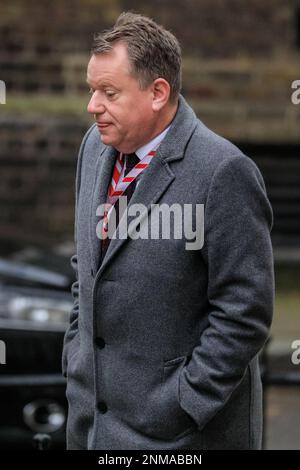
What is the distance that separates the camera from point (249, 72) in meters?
11.8

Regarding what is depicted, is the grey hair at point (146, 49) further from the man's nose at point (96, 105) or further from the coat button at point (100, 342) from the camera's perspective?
the coat button at point (100, 342)

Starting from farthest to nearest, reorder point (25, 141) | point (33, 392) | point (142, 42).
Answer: point (25, 141), point (33, 392), point (142, 42)

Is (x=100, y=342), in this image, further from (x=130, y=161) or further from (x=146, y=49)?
(x=146, y=49)

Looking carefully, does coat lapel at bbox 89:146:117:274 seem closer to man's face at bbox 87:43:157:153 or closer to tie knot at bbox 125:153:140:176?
tie knot at bbox 125:153:140:176

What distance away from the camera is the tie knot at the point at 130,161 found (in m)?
3.39

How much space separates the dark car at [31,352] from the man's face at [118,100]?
263 centimetres

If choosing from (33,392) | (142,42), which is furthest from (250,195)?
(33,392)

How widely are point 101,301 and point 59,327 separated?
283 cm

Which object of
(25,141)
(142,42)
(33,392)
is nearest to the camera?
(142,42)

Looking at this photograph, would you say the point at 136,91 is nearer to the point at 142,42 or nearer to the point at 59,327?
the point at 142,42

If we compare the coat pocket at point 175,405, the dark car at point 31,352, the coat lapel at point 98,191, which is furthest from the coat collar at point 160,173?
the dark car at point 31,352

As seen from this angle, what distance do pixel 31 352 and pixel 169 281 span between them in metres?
2.87

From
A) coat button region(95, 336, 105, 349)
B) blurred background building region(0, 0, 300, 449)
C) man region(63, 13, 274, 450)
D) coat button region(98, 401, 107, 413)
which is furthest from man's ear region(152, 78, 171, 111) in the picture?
blurred background building region(0, 0, 300, 449)

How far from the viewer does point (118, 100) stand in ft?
10.6
